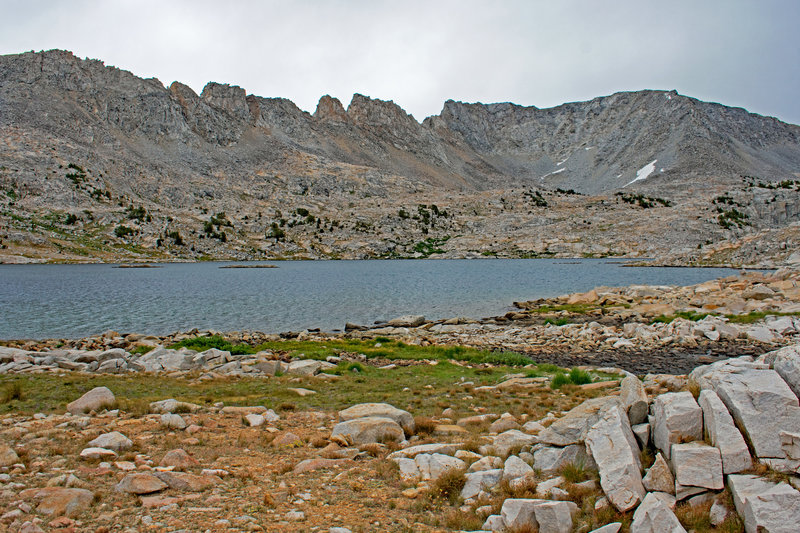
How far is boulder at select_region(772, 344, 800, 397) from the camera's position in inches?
291

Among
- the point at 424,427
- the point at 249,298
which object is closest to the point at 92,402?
the point at 424,427

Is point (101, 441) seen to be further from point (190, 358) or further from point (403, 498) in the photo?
point (190, 358)

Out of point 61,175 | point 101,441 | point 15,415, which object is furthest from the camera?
point 61,175

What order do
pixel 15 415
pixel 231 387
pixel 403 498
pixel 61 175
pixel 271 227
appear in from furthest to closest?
pixel 271 227
pixel 61 175
pixel 231 387
pixel 15 415
pixel 403 498

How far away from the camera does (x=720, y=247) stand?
356 ft

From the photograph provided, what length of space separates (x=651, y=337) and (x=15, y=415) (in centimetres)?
3003

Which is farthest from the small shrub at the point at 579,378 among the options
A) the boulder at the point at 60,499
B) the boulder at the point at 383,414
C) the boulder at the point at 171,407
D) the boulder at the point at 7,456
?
the boulder at the point at 7,456

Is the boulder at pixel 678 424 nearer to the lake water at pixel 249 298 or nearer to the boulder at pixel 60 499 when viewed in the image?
the boulder at pixel 60 499

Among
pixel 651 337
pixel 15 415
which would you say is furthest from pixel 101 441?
Result: pixel 651 337

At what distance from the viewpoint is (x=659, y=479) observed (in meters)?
6.64

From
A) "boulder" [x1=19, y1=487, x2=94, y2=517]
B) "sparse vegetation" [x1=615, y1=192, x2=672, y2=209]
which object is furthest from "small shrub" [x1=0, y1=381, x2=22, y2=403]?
"sparse vegetation" [x1=615, y1=192, x2=672, y2=209]

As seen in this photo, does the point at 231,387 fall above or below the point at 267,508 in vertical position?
below

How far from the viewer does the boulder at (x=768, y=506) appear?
541cm

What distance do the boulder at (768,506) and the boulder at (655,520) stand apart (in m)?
0.80
